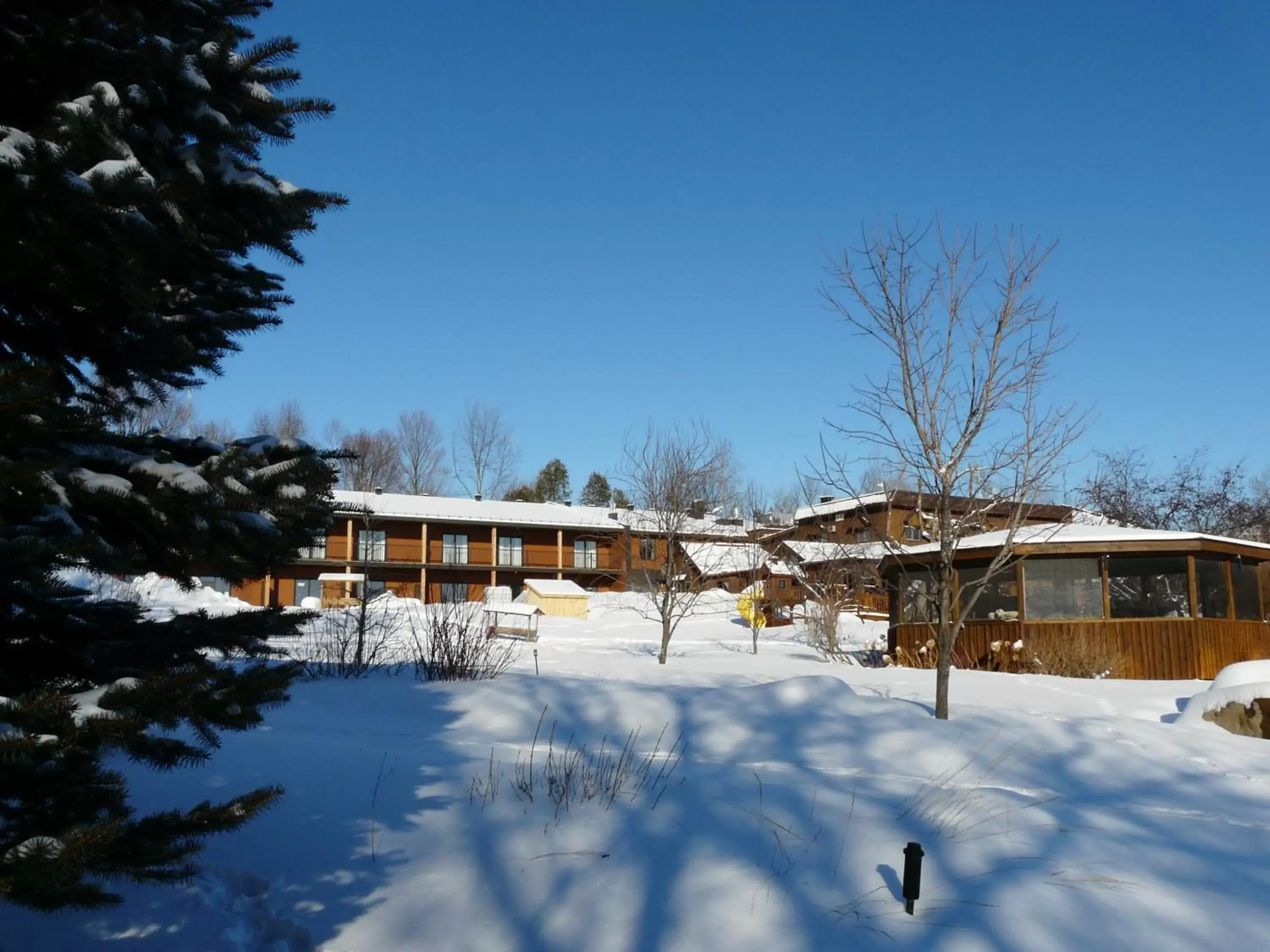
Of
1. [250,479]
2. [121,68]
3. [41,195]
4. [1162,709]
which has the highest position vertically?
[121,68]

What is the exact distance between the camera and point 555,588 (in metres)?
34.5

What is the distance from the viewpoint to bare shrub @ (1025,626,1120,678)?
16297 millimetres

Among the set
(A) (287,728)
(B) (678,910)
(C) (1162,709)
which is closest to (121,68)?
(B) (678,910)

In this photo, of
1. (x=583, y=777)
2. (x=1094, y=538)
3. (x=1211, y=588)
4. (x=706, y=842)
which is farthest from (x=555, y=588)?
(x=706, y=842)

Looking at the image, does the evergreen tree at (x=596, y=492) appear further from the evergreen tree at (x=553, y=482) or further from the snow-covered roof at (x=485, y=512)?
the snow-covered roof at (x=485, y=512)

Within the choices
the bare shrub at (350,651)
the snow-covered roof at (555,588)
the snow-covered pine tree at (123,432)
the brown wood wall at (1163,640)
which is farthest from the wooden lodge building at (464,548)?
the snow-covered pine tree at (123,432)

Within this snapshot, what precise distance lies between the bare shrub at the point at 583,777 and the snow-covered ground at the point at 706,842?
0.04m

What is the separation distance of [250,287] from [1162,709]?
1248 centimetres

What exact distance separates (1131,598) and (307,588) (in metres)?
30.9

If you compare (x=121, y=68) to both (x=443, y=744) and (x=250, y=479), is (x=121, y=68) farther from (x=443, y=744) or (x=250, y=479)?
(x=443, y=744)

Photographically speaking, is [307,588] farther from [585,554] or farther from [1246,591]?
[1246,591]

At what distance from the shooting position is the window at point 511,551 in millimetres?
43375

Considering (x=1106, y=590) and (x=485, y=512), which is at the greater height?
(x=485, y=512)

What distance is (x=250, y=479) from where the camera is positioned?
296 centimetres
